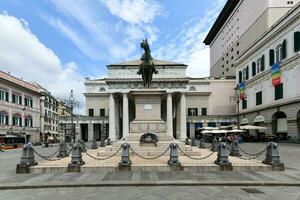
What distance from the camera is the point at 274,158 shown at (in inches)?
529

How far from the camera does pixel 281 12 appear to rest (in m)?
55.2

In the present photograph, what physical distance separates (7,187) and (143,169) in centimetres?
577

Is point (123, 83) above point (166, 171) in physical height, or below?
above

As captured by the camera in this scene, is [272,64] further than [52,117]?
No

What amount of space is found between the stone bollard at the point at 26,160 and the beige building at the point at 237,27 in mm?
55466

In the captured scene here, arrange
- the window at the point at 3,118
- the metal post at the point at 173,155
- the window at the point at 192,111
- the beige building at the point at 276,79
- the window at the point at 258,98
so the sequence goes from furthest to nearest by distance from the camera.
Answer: the window at the point at 192,111
the window at the point at 3,118
the window at the point at 258,98
the beige building at the point at 276,79
the metal post at the point at 173,155

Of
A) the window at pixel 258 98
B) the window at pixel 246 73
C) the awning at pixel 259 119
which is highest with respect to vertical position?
the window at pixel 246 73

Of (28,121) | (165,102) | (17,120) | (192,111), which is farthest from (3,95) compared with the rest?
(192,111)

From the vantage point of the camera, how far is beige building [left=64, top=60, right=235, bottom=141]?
203ft

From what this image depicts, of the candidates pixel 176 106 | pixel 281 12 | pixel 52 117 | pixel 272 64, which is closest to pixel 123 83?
pixel 176 106

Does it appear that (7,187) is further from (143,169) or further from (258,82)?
(258,82)

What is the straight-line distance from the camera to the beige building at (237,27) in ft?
184

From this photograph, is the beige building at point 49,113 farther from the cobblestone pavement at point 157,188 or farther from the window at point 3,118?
the cobblestone pavement at point 157,188

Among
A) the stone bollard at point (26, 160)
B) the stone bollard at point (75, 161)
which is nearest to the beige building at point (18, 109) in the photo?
the stone bollard at point (26, 160)
